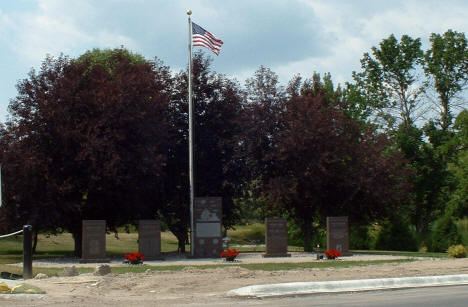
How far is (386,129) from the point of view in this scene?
48.6 meters

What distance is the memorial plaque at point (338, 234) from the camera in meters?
28.7

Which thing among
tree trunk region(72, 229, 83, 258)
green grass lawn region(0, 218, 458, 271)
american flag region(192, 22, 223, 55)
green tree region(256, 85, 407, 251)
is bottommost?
green grass lawn region(0, 218, 458, 271)

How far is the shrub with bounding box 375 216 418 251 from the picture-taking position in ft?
128

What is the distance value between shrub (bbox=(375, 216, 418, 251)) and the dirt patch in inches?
672

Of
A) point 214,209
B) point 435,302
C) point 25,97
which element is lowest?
point 435,302

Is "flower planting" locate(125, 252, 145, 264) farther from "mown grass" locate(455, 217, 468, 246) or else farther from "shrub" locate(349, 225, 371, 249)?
"mown grass" locate(455, 217, 468, 246)

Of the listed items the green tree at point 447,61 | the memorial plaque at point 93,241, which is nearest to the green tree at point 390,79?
the green tree at point 447,61

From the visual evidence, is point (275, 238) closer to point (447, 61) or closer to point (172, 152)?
point (172, 152)

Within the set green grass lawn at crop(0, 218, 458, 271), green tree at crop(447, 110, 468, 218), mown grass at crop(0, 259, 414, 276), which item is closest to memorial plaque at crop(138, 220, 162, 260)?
mown grass at crop(0, 259, 414, 276)

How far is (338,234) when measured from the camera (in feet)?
94.9

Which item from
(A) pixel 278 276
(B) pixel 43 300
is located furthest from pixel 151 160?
(B) pixel 43 300

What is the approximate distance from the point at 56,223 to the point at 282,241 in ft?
32.5

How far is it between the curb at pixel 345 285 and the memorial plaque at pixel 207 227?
12.8 m

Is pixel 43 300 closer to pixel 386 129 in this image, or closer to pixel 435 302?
pixel 435 302
